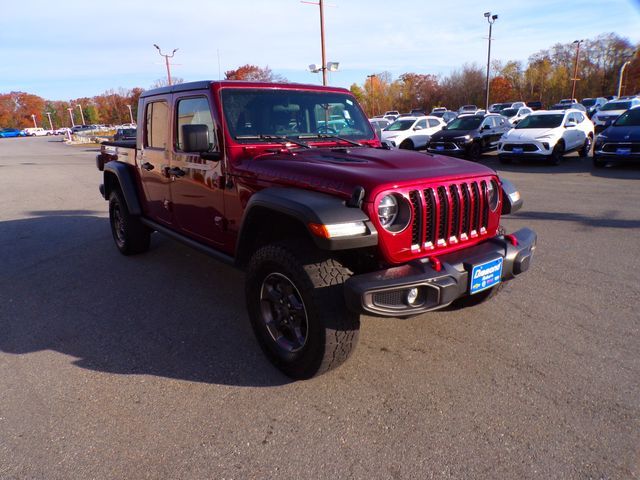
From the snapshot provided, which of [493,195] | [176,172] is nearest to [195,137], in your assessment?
[176,172]

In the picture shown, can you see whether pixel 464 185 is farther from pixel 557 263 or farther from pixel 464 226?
pixel 557 263

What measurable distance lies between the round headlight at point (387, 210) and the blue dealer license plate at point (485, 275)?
56 cm

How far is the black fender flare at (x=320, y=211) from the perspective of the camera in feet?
7.96

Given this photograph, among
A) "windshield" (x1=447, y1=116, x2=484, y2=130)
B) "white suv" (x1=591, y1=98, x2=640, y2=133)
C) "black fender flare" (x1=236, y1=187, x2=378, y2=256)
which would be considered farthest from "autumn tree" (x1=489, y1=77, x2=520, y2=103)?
"black fender flare" (x1=236, y1=187, x2=378, y2=256)

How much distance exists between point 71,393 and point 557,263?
479 cm

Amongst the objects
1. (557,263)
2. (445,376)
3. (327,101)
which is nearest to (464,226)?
(445,376)

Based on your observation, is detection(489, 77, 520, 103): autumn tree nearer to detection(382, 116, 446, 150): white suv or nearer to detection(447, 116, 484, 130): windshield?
detection(382, 116, 446, 150): white suv

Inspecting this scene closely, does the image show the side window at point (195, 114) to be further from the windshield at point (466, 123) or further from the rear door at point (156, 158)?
the windshield at point (466, 123)

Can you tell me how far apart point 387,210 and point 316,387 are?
123 cm

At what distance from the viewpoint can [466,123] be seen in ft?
53.6

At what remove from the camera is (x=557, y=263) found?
4953 millimetres

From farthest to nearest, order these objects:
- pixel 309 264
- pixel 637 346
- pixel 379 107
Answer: pixel 379 107, pixel 637 346, pixel 309 264

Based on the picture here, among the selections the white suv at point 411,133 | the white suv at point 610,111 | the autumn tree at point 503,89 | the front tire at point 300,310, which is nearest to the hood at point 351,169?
the front tire at point 300,310

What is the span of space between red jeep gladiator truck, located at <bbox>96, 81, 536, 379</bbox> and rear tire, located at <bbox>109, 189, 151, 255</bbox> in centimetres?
140
